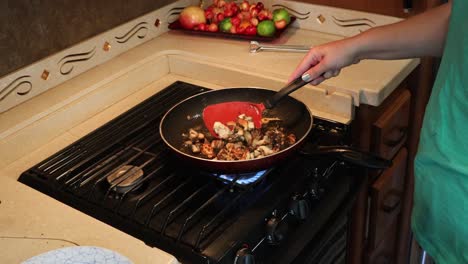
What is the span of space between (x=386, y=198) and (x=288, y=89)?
1.88ft

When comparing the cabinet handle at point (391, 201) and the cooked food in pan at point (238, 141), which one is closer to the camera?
the cooked food in pan at point (238, 141)

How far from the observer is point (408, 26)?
1.19 meters

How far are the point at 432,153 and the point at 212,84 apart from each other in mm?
711

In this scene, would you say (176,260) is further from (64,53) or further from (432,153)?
(64,53)

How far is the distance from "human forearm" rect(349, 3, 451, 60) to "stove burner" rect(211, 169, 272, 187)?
34 cm

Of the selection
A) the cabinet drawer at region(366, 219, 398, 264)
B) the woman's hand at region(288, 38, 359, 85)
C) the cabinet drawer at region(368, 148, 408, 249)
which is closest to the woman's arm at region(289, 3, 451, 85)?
the woman's hand at region(288, 38, 359, 85)

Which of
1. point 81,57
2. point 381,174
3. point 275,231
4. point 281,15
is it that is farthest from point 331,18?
point 275,231

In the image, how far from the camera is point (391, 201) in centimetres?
171

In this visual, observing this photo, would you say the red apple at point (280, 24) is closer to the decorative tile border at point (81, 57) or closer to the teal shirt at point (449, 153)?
the decorative tile border at point (81, 57)

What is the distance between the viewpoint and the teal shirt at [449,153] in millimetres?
1019

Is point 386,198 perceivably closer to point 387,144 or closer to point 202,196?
point 387,144

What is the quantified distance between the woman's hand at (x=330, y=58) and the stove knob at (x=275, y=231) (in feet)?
1.11

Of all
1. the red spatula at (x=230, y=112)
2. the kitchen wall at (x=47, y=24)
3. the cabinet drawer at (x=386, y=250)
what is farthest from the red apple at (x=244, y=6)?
the cabinet drawer at (x=386, y=250)

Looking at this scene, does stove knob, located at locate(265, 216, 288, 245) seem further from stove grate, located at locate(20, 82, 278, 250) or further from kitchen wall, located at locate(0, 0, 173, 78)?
kitchen wall, located at locate(0, 0, 173, 78)
